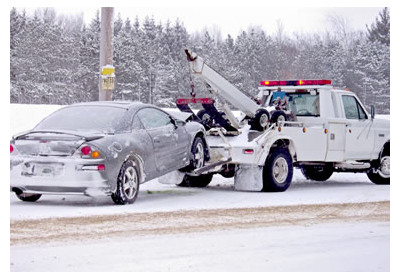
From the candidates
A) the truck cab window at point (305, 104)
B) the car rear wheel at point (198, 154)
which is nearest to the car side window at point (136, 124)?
the car rear wheel at point (198, 154)

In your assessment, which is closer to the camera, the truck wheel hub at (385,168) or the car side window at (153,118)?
the car side window at (153,118)

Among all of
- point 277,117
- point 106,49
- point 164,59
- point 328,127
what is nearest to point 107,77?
point 106,49

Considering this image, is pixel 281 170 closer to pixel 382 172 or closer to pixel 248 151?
pixel 248 151

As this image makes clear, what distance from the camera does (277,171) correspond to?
1362 centimetres

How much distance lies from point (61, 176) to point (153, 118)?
2217mm

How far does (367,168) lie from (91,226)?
833cm

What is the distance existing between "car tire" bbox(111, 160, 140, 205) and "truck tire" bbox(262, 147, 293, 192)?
3269 millimetres

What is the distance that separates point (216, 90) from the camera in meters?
14.1

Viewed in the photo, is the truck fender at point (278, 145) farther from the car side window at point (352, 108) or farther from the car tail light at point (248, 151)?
the car side window at point (352, 108)

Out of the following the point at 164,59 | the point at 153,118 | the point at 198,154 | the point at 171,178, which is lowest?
the point at 171,178

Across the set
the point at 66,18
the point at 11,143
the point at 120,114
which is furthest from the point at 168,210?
the point at 66,18

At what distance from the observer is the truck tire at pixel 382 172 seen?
15586 mm

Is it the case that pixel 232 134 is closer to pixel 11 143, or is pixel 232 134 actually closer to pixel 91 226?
pixel 11 143

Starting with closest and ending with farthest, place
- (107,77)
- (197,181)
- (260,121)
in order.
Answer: (260,121) → (107,77) → (197,181)
